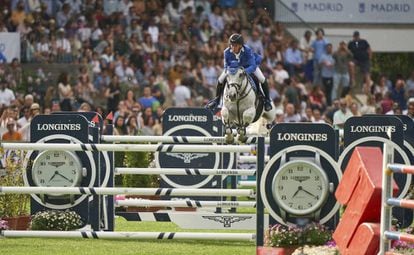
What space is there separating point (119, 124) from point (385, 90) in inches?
377

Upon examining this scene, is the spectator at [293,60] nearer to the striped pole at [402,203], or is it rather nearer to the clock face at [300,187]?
the clock face at [300,187]

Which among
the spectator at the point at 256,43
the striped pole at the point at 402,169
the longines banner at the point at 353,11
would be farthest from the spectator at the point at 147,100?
the striped pole at the point at 402,169

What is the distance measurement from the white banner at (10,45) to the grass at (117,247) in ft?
53.7

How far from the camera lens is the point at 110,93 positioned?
2811cm

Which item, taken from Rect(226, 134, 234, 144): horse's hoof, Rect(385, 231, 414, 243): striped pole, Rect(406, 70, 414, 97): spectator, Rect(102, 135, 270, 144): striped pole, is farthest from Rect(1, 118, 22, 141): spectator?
Rect(385, 231, 414, 243): striped pole

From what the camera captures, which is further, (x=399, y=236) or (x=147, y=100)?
(x=147, y=100)

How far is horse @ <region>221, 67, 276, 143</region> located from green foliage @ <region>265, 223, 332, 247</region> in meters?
3.96

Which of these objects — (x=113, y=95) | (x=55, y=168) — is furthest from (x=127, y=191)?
(x=113, y=95)

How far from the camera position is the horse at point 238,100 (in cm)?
1531

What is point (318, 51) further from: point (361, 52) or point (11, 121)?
point (11, 121)

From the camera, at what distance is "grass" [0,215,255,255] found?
11.9 metres

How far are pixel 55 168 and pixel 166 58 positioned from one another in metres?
17.1

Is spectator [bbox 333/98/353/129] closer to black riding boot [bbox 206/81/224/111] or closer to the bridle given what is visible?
black riding boot [bbox 206/81/224/111]

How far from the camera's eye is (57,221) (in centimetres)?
1277
